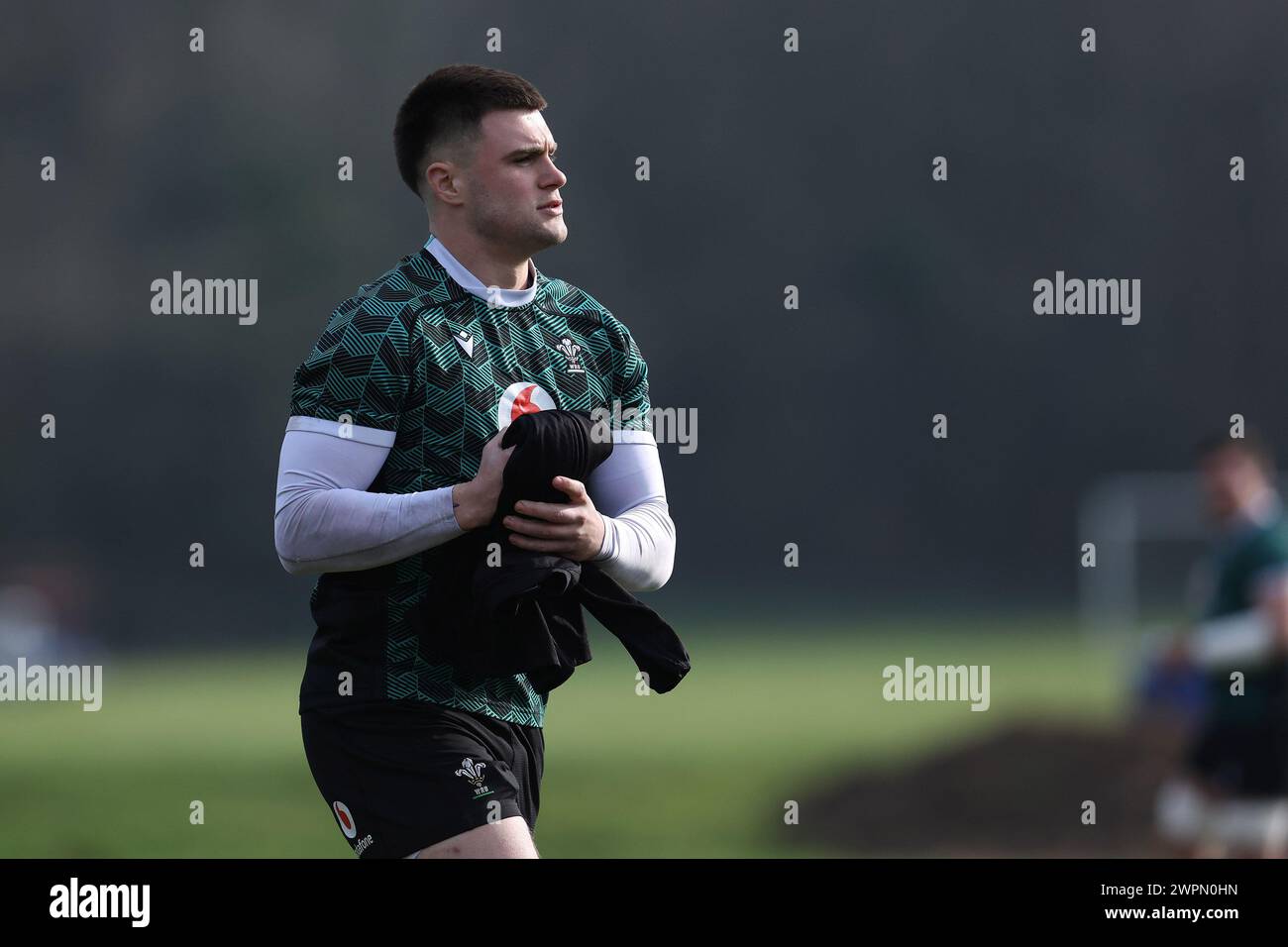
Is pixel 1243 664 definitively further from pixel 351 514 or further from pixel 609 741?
pixel 609 741

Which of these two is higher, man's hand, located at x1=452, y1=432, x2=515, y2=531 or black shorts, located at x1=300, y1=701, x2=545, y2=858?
man's hand, located at x1=452, y1=432, x2=515, y2=531

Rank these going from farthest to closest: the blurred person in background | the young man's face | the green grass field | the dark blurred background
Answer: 1. the dark blurred background
2. the green grass field
3. the blurred person in background
4. the young man's face

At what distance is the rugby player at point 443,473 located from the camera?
3752mm

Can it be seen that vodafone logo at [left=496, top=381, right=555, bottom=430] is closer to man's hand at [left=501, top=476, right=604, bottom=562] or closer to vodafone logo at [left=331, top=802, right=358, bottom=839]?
man's hand at [left=501, top=476, right=604, bottom=562]

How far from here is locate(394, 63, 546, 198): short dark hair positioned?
4.07 meters

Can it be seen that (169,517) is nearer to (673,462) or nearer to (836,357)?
(673,462)

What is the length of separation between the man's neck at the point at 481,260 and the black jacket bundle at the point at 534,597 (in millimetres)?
434

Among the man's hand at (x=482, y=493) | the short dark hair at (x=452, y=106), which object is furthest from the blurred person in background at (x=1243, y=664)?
the man's hand at (x=482, y=493)

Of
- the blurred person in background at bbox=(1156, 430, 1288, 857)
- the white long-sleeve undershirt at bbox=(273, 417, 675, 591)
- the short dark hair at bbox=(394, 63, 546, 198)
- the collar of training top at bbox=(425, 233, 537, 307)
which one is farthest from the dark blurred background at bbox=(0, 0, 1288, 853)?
the white long-sleeve undershirt at bbox=(273, 417, 675, 591)

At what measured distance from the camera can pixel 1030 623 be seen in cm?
3291

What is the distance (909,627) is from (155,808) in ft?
56.7

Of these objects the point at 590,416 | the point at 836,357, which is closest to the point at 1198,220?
the point at 836,357

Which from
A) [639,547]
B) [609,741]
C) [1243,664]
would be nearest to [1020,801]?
[1243,664]

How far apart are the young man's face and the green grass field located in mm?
7727
